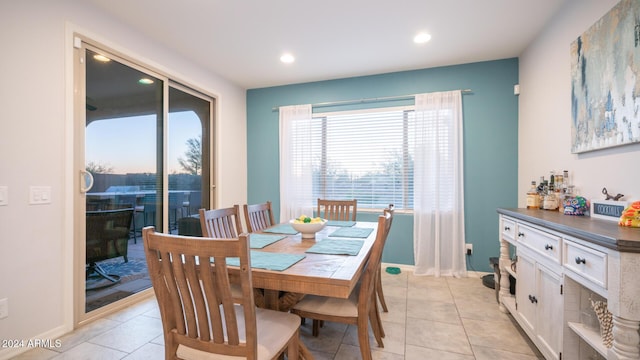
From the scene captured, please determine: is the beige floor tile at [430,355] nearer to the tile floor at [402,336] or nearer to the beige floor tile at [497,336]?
the tile floor at [402,336]

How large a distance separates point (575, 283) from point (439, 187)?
6.57 feet

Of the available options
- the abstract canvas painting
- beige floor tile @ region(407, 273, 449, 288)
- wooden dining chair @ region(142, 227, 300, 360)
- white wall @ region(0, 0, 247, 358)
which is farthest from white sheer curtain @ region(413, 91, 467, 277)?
white wall @ region(0, 0, 247, 358)

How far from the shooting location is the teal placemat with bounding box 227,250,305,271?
4.34ft

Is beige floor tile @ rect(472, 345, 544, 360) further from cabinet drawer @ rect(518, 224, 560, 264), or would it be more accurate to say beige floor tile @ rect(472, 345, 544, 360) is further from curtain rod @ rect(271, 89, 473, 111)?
curtain rod @ rect(271, 89, 473, 111)

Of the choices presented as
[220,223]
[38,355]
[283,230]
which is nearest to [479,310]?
[283,230]

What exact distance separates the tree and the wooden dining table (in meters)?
2.11

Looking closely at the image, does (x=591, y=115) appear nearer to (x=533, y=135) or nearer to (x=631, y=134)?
(x=631, y=134)

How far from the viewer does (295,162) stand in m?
3.98

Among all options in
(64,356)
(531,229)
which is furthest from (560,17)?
(64,356)

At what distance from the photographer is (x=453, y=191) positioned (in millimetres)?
3324

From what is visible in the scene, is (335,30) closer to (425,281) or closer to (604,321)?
(604,321)

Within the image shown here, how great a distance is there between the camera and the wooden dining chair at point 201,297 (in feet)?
3.16

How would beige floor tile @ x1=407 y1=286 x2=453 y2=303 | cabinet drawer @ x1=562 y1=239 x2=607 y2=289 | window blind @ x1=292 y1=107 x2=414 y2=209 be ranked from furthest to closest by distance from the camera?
window blind @ x1=292 y1=107 x2=414 y2=209 < beige floor tile @ x1=407 y1=286 x2=453 y2=303 < cabinet drawer @ x1=562 y1=239 x2=607 y2=289

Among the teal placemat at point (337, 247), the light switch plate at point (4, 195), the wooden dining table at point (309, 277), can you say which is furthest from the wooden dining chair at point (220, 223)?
the light switch plate at point (4, 195)
